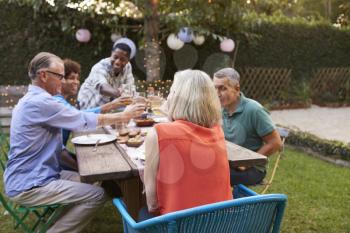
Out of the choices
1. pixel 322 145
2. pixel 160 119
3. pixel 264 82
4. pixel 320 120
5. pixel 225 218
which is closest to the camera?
pixel 225 218

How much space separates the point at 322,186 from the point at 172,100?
9.83 feet

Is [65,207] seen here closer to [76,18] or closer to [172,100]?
[172,100]

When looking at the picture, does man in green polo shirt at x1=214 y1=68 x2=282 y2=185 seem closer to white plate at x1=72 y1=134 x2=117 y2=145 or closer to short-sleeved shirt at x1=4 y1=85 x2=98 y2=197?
white plate at x1=72 y1=134 x2=117 y2=145

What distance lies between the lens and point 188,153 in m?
1.65

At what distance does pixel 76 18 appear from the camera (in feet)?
26.0

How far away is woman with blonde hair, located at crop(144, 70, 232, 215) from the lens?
1654 millimetres

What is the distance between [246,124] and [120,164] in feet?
3.59

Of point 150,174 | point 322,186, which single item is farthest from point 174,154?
point 322,186

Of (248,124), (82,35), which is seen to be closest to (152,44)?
(82,35)

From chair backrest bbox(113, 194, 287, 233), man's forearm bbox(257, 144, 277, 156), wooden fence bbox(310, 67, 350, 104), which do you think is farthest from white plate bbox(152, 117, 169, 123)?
wooden fence bbox(310, 67, 350, 104)

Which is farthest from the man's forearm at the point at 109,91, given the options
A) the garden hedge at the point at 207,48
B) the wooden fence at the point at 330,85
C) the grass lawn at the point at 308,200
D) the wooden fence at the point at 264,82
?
the wooden fence at the point at 330,85

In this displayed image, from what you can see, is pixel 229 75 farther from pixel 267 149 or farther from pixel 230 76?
pixel 267 149

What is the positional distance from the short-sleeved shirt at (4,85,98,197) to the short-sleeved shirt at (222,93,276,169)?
1.21m

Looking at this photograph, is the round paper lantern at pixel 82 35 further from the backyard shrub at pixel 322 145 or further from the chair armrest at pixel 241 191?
the chair armrest at pixel 241 191
